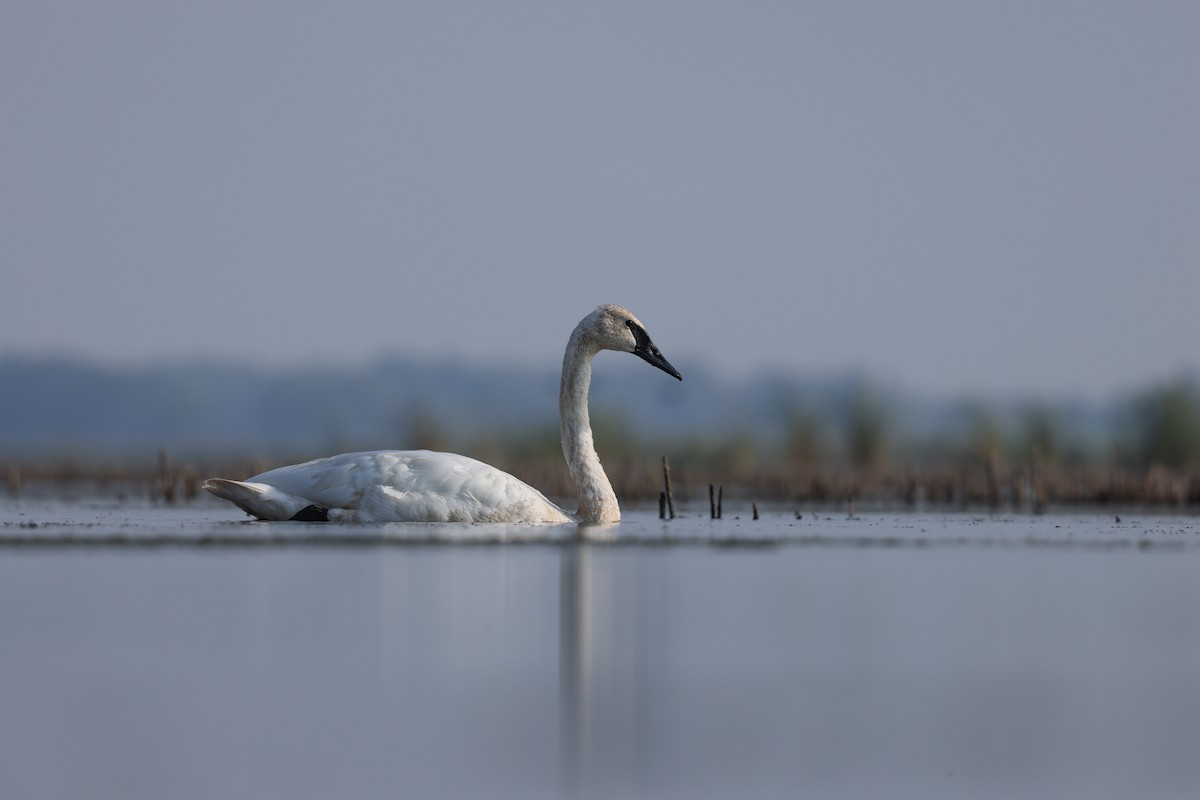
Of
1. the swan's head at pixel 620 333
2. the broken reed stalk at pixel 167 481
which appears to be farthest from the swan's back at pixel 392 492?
the broken reed stalk at pixel 167 481

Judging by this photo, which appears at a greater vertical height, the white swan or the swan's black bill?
the swan's black bill

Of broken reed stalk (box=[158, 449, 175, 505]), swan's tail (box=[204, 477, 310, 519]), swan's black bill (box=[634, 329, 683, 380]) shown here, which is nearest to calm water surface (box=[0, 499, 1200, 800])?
swan's tail (box=[204, 477, 310, 519])

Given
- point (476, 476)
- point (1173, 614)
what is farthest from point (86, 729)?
point (476, 476)

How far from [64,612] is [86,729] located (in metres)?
2.80

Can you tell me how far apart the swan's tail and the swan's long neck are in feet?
7.65

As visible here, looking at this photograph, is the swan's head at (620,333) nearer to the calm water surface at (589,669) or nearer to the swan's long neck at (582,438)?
the swan's long neck at (582,438)

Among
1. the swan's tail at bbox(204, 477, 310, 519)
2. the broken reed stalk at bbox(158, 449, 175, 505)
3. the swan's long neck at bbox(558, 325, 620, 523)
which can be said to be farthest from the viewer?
the broken reed stalk at bbox(158, 449, 175, 505)

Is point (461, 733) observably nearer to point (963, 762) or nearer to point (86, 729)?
point (86, 729)

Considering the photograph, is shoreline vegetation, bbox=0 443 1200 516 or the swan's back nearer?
the swan's back

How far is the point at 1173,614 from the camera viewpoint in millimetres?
8508

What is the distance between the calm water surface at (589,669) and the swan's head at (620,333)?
10.4 ft

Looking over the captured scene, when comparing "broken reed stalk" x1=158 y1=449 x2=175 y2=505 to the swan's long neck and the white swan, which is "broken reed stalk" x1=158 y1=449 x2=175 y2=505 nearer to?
the white swan

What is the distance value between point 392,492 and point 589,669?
588 cm

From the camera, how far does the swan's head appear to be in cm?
1435
